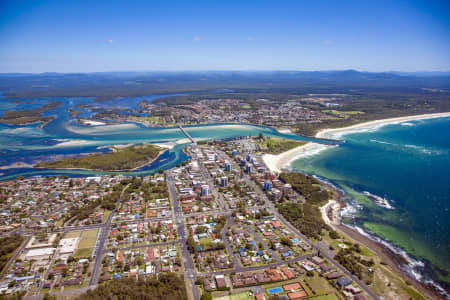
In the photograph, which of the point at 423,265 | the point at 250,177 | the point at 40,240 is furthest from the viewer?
the point at 250,177

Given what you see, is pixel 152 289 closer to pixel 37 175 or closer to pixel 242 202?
pixel 242 202

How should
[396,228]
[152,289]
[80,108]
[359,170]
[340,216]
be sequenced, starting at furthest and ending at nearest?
[80,108]
[359,170]
[340,216]
[396,228]
[152,289]

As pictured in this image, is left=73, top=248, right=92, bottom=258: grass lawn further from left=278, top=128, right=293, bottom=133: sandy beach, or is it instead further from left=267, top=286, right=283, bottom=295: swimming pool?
left=278, top=128, right=293, bottom=133: sandy beach

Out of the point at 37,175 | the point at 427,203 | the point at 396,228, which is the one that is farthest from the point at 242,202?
the point at 37,175

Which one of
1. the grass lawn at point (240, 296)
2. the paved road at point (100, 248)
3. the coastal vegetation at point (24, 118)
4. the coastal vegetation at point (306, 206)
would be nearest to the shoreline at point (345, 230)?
the coastal vegetation at point (306, 206)

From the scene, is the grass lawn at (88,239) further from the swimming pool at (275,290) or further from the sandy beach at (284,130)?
the sandy beach at (284,130)

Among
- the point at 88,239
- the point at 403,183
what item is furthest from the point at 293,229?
the point at 403,183

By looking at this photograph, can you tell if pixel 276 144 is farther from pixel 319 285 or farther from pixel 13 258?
pixel 13 258
